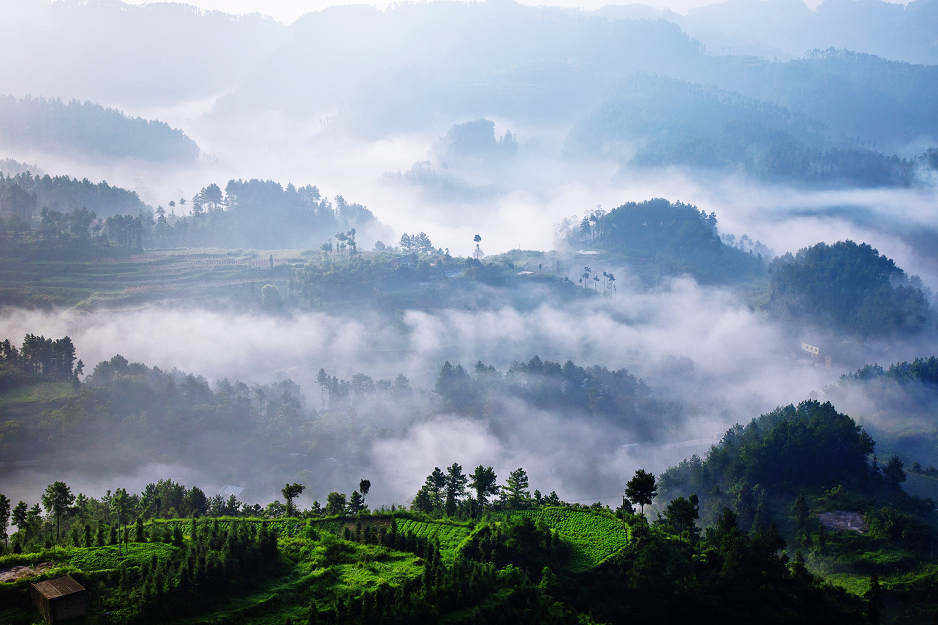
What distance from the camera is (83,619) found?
88.4ft

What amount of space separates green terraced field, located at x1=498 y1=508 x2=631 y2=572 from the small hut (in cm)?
2314

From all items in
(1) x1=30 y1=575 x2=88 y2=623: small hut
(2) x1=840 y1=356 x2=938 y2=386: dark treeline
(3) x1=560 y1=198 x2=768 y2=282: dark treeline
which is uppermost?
(3) x1=560 y1=198 x2=768 y2=282: dark treeline

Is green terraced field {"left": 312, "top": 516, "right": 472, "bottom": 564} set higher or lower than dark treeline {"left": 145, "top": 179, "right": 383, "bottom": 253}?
lower

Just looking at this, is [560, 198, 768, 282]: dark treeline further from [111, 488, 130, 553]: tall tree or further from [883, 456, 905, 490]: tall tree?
[111, 488, 130, 553]: tall tree

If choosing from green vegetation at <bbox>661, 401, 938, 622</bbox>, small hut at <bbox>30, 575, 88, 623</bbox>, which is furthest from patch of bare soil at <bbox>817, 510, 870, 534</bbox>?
small hut at <bbox>30, 575, 88, 623</bbox>

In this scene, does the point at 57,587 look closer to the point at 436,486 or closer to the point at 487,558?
the point at 487,558

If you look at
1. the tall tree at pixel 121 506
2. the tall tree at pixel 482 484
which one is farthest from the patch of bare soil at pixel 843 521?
the tall tree at pixel 121 506

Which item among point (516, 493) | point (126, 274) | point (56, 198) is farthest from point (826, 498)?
point (56, 198)

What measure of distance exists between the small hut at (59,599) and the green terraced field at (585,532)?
2314 cm

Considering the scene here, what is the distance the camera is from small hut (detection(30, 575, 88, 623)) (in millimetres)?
26281

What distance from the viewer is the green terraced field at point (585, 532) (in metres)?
40.0

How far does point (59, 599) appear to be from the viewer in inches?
1039

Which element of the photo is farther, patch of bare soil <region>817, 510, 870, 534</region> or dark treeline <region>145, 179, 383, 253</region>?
dark treeline <region>145, 179, 383, 253</region>

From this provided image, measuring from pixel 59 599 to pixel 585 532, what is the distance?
27386 millimetres
